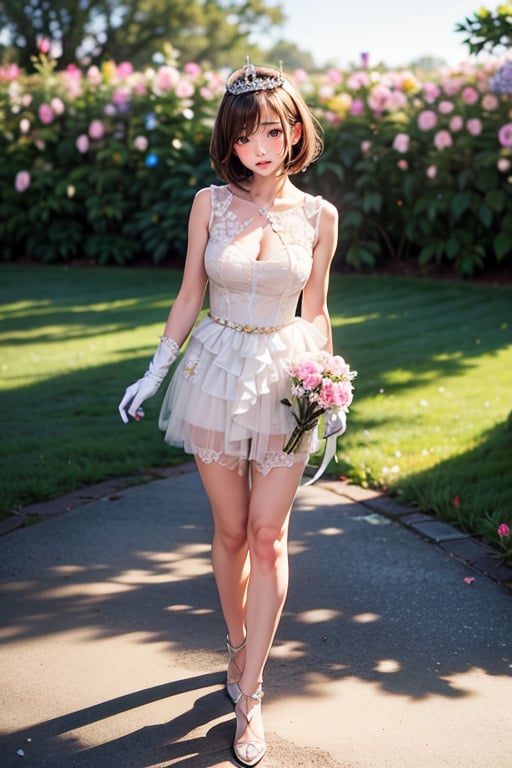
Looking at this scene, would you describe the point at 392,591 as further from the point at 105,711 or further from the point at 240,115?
the point at 240,115

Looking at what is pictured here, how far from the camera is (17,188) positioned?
516 inches

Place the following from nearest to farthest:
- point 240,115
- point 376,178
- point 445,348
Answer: point 240,115
point 445,348
point 376,178

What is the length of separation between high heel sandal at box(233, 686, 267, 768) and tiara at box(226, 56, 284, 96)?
5.85 feet

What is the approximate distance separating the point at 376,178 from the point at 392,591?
25.7 ft

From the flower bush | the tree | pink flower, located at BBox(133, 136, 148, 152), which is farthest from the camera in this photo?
the tree

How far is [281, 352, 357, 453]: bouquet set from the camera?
2775 mm

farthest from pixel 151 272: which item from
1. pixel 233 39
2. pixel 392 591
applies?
pixel 233 39

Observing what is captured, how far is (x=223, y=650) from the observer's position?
343cm

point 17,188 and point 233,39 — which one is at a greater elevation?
point 233,39

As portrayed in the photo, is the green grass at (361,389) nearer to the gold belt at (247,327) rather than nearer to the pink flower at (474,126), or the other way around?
the pink flower at (474,126)

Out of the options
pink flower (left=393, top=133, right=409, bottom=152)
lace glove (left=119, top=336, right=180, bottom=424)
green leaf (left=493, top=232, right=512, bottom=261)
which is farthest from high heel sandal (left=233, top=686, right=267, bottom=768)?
pink flower (left=393, top=133, right=409, bottom=152)

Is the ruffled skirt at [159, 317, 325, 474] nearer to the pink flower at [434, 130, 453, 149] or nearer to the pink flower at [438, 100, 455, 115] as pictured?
the pink flower at [434, 130, 453, 149]

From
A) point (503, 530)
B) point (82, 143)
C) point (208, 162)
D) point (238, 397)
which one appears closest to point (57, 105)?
point (82, 143)

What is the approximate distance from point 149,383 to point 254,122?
2.77ft
